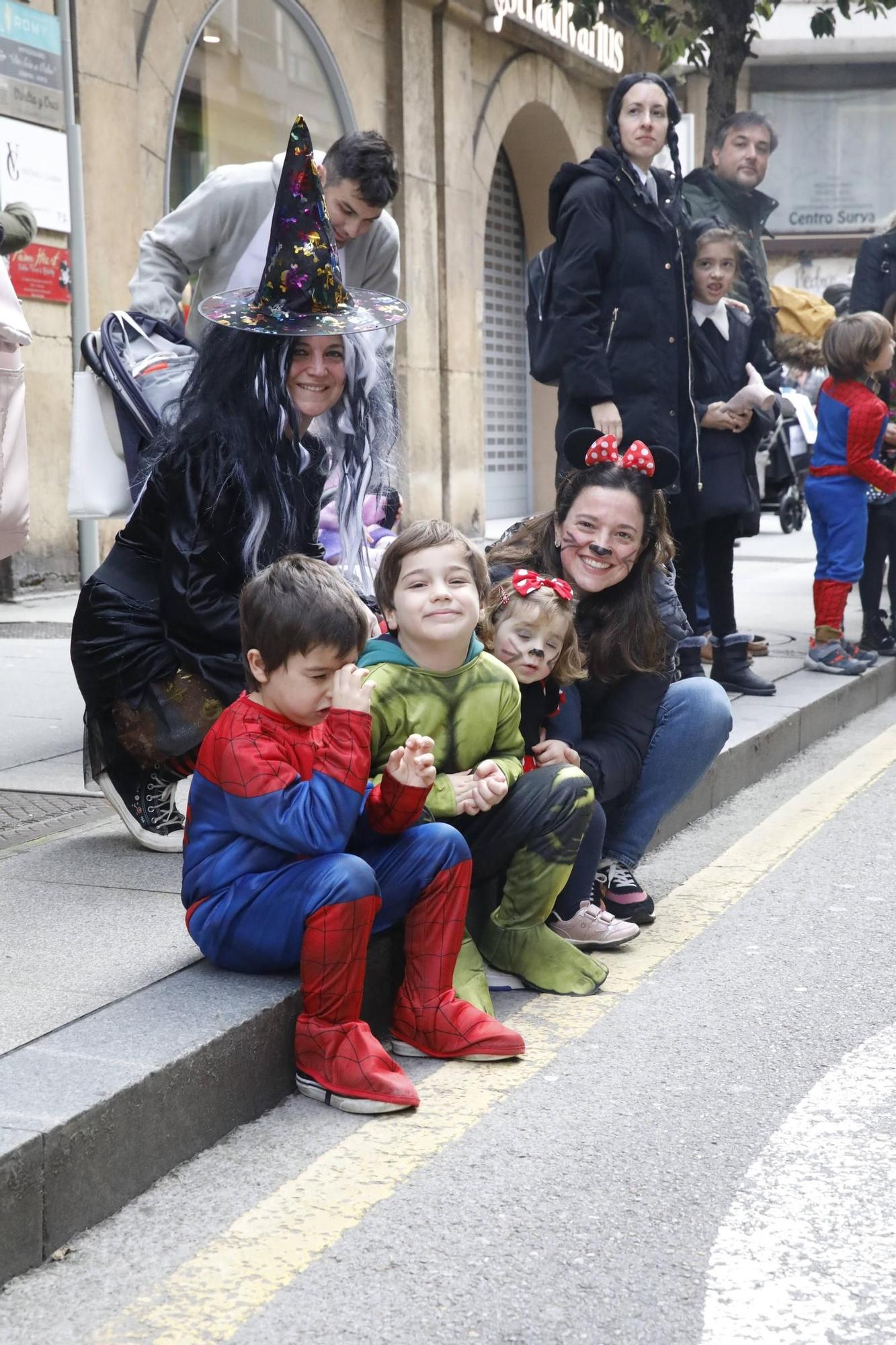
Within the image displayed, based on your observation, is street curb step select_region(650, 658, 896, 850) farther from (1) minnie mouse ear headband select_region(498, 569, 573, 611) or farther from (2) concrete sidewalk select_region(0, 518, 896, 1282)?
(1) minnie mouse ear headband select_region(498, 569, 573, 611)

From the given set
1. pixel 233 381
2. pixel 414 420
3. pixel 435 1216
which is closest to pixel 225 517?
pixel 233 381

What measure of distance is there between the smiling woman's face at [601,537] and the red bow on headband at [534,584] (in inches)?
12.0

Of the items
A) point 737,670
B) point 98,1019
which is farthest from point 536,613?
point 737,670

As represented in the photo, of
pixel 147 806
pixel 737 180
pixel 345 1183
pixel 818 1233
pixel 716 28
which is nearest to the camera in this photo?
pixel 818 1233

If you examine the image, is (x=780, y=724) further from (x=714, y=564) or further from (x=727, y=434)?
(x=727, y=434)

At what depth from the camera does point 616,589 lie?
4.09 metres

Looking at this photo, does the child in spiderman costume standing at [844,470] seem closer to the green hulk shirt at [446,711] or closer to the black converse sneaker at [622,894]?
the black converse sneaker at [622,894]

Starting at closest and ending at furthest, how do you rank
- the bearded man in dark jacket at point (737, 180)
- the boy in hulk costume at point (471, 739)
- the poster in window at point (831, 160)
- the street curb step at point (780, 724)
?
1. the boy in hulk costume at point (471, 739)
2. the street curb step at point (780, 724)
3. the bearded man in dark jacket at point (737, 180)
4. the poster in window at point (831, 160)

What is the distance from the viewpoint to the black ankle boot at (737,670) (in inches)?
262

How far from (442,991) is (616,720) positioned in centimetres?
104

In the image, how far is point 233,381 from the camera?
159 inches

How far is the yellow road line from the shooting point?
2.28 meters

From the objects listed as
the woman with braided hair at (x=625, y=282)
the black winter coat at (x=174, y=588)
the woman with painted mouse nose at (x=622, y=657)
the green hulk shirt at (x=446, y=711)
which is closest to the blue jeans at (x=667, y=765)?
the woman with painted mouse nose at (x=622, y=657)

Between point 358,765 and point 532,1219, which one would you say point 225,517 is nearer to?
point 358,765
